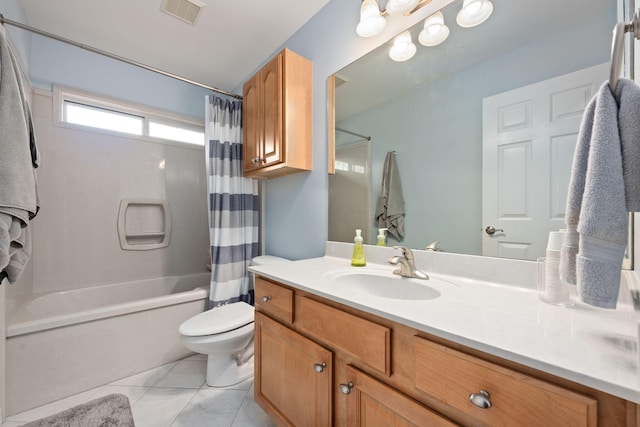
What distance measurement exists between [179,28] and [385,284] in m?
2.29

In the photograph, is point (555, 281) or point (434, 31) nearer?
point (555, 281)

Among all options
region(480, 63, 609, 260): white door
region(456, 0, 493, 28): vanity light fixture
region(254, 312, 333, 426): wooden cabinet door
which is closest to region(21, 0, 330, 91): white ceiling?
region(456, 0, 493, 28): vanity light fixture

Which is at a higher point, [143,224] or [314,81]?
[314,81]

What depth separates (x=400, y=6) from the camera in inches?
47.2

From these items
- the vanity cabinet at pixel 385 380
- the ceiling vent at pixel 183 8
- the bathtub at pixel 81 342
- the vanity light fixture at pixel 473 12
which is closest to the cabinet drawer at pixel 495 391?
the vanity cabinet at pixel 385 380

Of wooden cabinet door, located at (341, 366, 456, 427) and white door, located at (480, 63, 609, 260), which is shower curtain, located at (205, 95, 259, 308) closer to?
wooden cabinet door, located at (341, 366, 456, 427)

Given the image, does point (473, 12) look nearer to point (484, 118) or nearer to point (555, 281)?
point (484, 118)

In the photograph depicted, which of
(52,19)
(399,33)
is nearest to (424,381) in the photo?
(399,33)

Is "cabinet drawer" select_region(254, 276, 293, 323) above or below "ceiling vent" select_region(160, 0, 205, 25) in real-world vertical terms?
→ below

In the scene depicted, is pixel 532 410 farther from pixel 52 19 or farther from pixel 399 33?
pixel 52 19

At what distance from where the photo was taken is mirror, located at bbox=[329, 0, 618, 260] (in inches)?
32.2

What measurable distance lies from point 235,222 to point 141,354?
1.11 metres

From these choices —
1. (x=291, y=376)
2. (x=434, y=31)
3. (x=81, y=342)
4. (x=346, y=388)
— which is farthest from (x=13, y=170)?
(x=434, y=31)

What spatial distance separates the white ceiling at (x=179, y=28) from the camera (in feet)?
5.53
